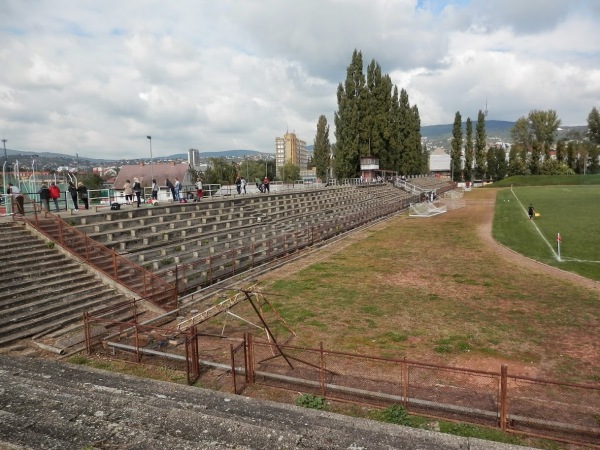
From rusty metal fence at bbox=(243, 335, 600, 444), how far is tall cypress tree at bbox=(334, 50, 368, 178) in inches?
1979

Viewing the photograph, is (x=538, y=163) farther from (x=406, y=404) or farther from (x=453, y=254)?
(x=406, y=404)

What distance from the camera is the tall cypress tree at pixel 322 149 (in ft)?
287

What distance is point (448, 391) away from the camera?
8.98m

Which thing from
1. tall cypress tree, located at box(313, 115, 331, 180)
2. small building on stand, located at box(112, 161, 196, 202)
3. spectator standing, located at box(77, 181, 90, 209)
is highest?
tall cypress tree, located at box(313, 115, 331, 180)

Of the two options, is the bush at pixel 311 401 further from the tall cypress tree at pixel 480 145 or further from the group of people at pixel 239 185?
the tall cypress tree at pixel 480 145

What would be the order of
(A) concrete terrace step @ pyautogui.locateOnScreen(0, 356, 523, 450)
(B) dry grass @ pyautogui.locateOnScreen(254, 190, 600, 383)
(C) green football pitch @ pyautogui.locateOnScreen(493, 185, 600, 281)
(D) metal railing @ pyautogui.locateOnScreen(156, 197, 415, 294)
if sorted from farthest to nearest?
(C) green football pitch @ pyautogui.locateOnScreen(493, 185, 600, 281), (D) metal railing @ pyautogui.locateOnScreen(156, 197, 415, 294), (B) dry grass @ pyautogui.locateOnScreen(254, 190, 600, 383), (A) concrete terrace step @ pyautogui.locateOnScreen(0, 356, 523, 450)

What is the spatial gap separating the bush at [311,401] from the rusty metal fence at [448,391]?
0.98 feet

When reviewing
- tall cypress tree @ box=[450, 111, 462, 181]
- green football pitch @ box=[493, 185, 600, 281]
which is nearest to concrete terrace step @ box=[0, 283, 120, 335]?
green football pitch @ box=[493, 185, 600, 281]

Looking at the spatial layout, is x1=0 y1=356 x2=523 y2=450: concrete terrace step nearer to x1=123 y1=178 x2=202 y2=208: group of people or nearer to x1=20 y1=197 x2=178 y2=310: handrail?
x1=20 y1=197 x2=178 y2=310: handrail

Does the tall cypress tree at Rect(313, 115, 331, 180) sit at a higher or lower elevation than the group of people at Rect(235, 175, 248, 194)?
higher

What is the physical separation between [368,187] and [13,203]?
44177mm

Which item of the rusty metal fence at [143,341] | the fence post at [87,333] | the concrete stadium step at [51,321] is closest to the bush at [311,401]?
the rusty metal fence at [143,341]

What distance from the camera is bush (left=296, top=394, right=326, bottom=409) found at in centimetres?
809

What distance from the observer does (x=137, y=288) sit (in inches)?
588
